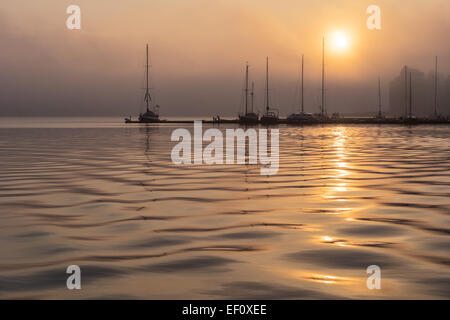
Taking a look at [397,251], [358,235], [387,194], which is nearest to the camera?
[397,251]

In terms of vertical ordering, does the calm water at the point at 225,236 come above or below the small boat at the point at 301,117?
below

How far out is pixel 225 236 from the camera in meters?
10.4

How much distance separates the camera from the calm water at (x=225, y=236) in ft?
23.8

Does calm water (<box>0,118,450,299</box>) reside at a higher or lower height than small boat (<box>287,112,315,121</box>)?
lower

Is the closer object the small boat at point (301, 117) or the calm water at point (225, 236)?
the calm water at point (225, 236)

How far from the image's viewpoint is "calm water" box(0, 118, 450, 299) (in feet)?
23.8

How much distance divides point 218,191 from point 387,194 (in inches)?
192

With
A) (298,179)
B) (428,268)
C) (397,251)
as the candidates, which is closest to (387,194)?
(298,179)

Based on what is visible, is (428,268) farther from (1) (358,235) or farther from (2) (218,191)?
(2) (218,191)

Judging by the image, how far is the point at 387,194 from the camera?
51.6ft

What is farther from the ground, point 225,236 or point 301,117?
point 301,117

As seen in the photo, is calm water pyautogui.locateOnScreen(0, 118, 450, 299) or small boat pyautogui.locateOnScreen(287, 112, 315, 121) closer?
calm water pyautogui.locateOnScreen(0, 118, 450, 299)

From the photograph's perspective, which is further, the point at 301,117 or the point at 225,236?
the point at 301,117
